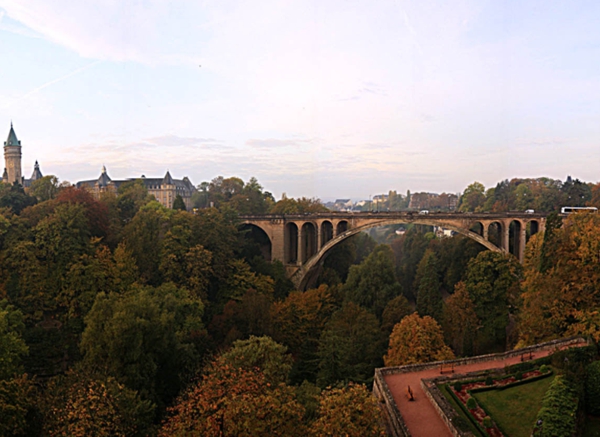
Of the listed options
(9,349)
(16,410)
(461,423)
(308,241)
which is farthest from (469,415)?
(308,241)

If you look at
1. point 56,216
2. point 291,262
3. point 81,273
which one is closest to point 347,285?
point 291,262

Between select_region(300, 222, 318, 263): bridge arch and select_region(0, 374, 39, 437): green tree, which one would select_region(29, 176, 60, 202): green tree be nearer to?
select_region(300, 222, 318, 263): bridge arch

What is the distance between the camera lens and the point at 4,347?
63.6 feet

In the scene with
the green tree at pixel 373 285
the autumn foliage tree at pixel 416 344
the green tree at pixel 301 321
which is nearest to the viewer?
the autumn foliage tree at pixel 416 344

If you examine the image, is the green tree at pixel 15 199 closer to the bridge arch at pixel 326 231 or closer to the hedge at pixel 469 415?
the bridge arch at pixel 326 231

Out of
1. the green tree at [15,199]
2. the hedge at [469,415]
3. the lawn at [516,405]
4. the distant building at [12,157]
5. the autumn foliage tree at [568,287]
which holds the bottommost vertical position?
the hedge at [469,415]

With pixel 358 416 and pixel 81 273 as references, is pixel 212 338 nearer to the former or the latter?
pixel 81 273

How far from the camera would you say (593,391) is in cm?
1311

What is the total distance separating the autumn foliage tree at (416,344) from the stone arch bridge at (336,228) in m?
18.5

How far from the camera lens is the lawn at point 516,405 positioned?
12.9m

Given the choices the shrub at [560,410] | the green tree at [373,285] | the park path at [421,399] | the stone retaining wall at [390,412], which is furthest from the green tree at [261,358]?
the green tree at [373,285]

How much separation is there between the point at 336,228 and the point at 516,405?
91.7 feet

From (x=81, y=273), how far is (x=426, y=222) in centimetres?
2731

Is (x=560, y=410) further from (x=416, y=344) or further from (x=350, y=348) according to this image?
(x=350, y=348)
